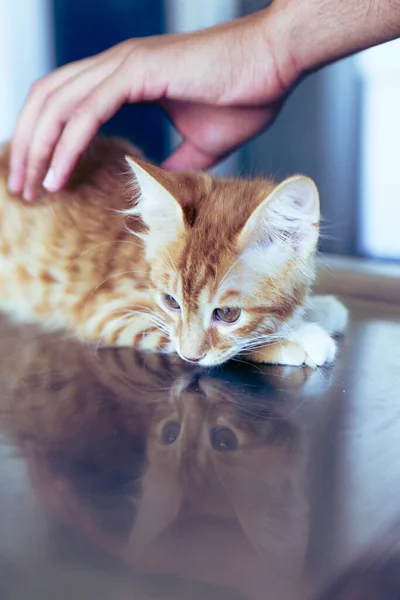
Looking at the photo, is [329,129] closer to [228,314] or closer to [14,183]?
[14,183]

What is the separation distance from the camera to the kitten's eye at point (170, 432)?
1029mm

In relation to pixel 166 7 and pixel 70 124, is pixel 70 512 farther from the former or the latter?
pixel 166 7

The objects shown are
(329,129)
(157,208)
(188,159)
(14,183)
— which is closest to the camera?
(157,208)

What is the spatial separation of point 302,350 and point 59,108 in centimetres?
82

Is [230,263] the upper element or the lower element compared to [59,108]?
lower

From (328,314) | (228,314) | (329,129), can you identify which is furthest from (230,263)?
(329,129)

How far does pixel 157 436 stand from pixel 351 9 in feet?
3.51

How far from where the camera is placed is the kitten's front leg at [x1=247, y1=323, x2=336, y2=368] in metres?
1.42

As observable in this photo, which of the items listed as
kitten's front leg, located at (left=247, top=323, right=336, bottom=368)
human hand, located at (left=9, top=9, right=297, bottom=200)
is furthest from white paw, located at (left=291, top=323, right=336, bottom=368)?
human hand, located at (left=9, top=9, right=297, bottom=200)

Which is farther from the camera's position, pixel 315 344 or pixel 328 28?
pixel 328 28

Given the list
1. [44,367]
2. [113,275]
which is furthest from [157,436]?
[113,275]

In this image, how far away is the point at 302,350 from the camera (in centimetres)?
143

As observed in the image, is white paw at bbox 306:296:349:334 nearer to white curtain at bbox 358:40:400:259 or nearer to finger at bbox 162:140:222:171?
finger at bbox 162:140:222:171

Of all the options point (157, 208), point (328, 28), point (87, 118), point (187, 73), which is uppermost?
point (328, 28)
